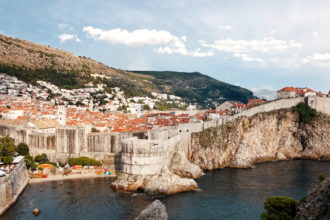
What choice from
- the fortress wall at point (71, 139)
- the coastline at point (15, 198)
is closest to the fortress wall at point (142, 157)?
the fortress wall at point (71, 139)

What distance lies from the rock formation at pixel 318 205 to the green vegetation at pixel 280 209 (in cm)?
345

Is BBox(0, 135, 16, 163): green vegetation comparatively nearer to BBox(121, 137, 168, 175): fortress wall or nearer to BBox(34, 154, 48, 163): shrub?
BBox(34, 154, 48, 163): shrub

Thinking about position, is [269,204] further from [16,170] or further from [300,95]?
[300,95]

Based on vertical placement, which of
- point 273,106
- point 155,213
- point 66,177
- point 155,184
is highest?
point 273,106

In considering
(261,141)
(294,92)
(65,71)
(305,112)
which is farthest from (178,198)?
(65,71)

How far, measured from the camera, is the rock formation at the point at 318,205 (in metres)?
9.48

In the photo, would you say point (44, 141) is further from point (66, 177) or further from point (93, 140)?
point (66, 177)

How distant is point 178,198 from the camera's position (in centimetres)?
2270

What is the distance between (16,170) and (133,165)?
9.11 metres

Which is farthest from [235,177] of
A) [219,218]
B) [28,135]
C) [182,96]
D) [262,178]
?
[182,96]

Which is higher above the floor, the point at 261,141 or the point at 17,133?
the point at 17,133

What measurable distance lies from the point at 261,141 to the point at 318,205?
3005cm

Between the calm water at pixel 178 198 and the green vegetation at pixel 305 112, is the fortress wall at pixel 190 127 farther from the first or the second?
the green vegetation at pixel 305 112

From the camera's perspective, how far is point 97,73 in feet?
300
